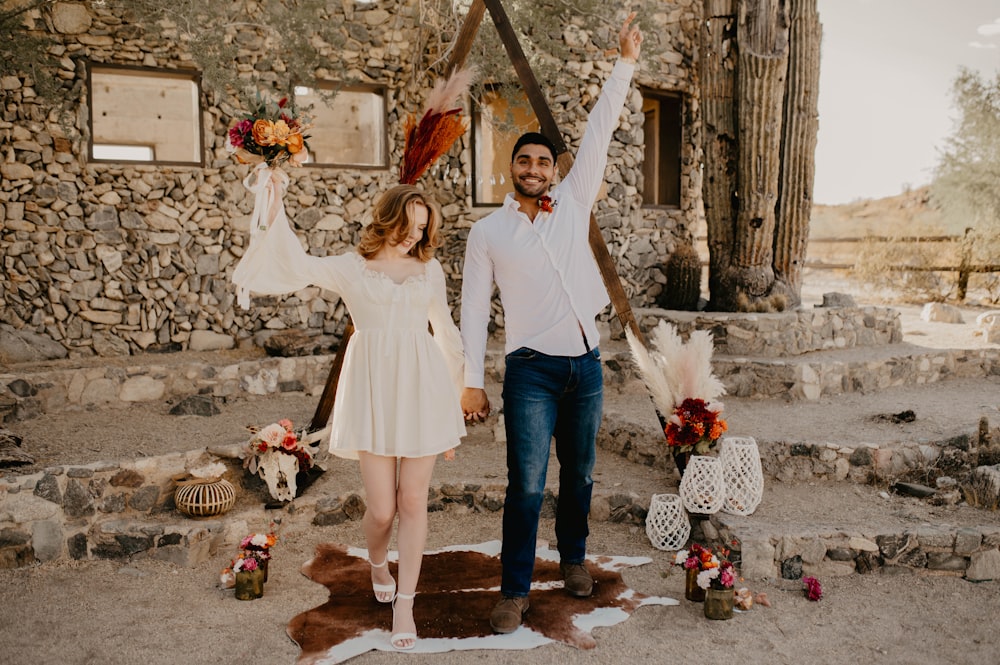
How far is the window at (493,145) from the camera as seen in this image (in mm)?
8188

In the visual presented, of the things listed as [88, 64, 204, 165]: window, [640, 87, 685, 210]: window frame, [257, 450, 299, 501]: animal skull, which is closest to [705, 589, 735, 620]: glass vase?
[257, 450, 299, 501]: animal skull

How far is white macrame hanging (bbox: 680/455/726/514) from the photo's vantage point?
4328mm

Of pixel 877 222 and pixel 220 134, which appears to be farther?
pixel 877 222

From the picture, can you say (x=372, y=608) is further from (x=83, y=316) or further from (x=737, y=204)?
(x=737, y=204)

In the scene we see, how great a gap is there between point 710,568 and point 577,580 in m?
0.60

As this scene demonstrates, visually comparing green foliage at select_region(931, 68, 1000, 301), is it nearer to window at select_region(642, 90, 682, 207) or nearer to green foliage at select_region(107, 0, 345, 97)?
window at select_region(642, 90, 682, 207)

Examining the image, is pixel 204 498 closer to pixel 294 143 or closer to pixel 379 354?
pixel 379 354

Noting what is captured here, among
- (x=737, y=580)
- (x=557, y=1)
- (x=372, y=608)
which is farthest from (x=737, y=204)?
(x=372, y=608)

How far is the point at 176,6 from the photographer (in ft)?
Answer: 18.7

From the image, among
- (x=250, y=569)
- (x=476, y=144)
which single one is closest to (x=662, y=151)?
(x=476, y=144)

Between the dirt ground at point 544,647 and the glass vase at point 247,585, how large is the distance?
0.15 feet

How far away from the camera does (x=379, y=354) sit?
3281 mm

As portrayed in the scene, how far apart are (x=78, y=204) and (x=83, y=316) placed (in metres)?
0.96

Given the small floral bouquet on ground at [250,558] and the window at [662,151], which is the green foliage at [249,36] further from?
the window at [662,151]
